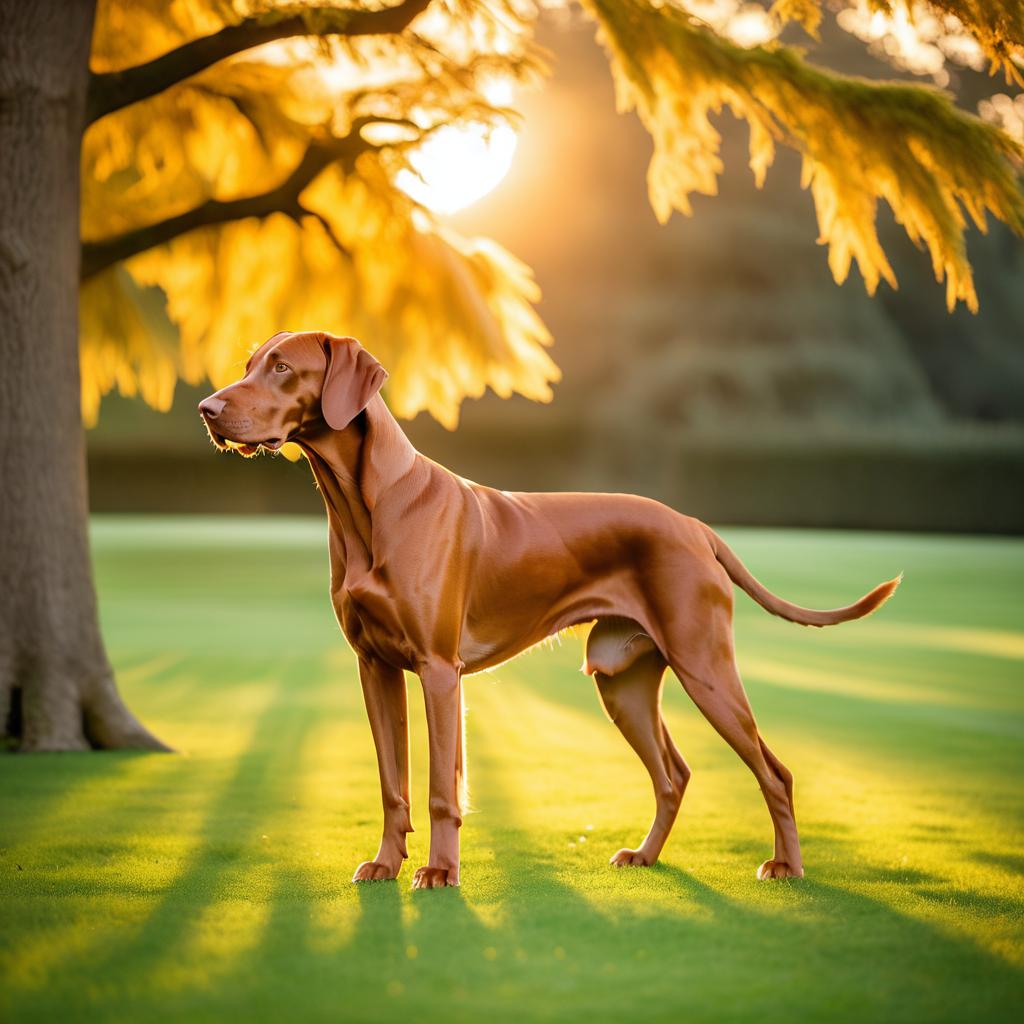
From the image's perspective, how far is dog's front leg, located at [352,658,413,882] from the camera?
4598 millimetres

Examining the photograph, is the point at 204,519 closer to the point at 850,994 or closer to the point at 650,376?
the point at 650,376

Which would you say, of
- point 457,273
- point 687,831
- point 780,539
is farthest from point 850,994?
point 780,539

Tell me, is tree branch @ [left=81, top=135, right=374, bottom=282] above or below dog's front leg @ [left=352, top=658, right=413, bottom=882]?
above

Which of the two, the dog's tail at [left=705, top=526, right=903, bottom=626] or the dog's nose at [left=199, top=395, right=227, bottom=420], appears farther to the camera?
the dog's tail at [left=705, top=526, right=903, bottom=626]

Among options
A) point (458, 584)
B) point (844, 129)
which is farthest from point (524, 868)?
point (844, 129)

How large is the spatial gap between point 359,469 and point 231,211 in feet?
15.7

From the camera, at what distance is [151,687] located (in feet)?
35.2

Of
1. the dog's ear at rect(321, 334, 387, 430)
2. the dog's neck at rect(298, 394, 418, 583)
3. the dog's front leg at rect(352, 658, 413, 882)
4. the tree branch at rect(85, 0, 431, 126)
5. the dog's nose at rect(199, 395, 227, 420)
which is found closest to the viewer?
the dog's nose at rect(199, 395, 227, 420)

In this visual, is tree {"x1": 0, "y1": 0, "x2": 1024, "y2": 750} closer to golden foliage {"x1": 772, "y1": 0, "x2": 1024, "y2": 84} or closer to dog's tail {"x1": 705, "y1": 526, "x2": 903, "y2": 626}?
golden foliage {"x1": 772, "y1": 0, "x2": 1024, "y2": 84}

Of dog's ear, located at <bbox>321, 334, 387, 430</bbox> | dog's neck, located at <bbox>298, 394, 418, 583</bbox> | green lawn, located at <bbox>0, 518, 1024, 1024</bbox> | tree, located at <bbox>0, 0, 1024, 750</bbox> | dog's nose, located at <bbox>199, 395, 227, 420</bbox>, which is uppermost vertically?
tree, located at <bbox>0, 0, 1024, 750</bbox>

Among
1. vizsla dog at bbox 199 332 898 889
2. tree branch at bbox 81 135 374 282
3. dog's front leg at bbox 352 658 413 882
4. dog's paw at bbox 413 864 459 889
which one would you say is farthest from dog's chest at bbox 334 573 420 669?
tree branch at bbox 81 135 374 282

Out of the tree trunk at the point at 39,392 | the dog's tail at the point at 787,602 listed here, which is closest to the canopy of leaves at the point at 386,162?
the tree trunk at the point at 39,392

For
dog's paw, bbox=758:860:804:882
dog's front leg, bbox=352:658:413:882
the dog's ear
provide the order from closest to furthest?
the dog's ear, dog's front leg, bbox=352:658:413:882, dog's paw, bbox=758:860:804:882

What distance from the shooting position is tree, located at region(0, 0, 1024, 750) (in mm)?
7219
